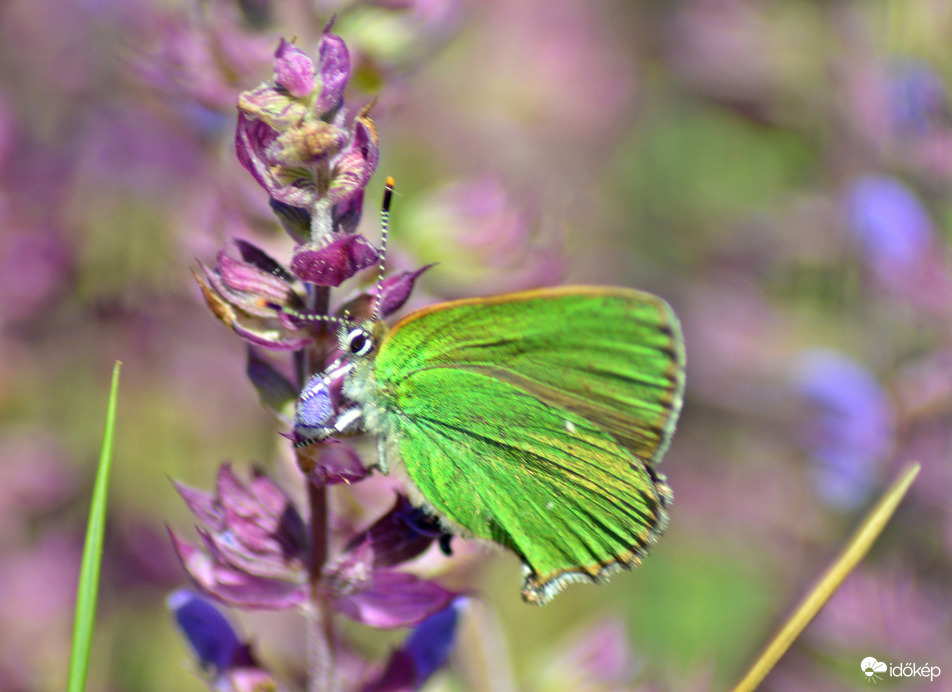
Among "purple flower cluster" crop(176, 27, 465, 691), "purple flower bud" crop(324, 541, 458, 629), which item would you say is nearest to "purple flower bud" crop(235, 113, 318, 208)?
"purple flower cluster" crop(176, 27, 465, 691)

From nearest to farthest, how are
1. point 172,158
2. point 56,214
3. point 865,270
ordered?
point 56,214 < point 865,270 < point 172,158

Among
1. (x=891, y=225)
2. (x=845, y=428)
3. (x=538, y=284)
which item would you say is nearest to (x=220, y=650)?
(x=538, y=284)

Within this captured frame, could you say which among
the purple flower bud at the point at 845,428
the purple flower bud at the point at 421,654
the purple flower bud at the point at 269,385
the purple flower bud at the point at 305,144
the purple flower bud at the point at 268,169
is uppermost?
the purple flower bud at the point at 305,144

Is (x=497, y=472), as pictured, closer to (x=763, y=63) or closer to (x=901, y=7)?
(x=901, y=7)

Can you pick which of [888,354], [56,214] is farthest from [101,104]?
[888,354]

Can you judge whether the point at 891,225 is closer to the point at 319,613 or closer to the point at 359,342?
the point at 359,342

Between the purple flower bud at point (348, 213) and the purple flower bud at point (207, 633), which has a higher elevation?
the purple flower bud at point (348, 213)

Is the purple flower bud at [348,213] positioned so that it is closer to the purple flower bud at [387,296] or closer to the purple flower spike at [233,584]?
the purple flower bud at [387,296]

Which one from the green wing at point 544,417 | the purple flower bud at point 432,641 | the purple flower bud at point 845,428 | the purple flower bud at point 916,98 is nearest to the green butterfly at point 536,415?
the green wing at point 544,417
